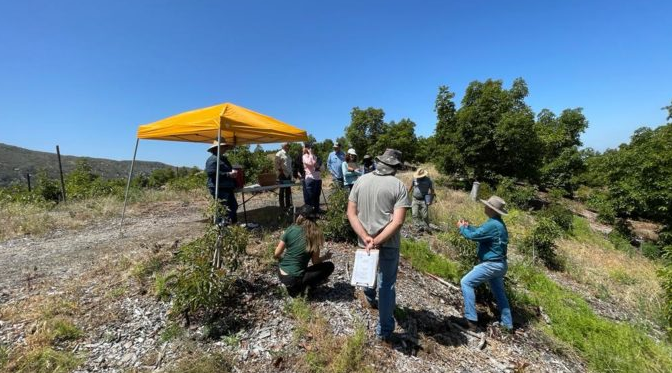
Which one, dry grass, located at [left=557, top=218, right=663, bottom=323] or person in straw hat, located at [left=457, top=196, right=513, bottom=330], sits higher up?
person in straw hat, located at [left=457, top=196, right=513, bottom=330]

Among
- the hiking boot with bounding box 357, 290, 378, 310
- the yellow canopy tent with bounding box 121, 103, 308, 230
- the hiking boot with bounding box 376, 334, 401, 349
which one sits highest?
the yellow canopy tent with bounding box 121, 103, 308, 230

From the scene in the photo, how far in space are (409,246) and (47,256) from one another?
273 inches

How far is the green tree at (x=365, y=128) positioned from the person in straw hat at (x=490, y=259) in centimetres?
3712

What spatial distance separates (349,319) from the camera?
12.0 feet

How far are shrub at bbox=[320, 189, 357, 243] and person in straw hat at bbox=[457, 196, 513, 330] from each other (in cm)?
273

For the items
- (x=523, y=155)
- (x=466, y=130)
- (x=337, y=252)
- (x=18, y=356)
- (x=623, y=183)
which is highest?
(x=466, y=130)

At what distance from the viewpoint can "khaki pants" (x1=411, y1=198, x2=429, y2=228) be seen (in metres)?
8.22

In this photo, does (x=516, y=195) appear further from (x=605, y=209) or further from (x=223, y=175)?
(x=223, y=175)

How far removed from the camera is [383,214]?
2.87m

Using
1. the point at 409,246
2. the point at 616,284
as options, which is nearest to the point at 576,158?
the point at 616,284

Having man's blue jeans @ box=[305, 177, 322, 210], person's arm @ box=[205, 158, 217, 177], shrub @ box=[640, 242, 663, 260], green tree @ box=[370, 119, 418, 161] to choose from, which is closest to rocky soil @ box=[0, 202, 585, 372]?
person's arm @ box=[205, 158, 217, 177]

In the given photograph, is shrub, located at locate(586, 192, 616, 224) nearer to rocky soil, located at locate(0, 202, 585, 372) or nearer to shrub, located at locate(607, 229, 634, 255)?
shrub, located at locate(607, 229, 634, 255)

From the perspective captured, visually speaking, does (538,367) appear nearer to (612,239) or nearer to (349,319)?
(349,319)

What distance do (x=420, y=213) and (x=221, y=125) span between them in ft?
18.1
